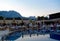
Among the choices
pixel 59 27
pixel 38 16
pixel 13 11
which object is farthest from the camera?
pixel 38 16

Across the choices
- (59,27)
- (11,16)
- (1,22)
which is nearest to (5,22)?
(1,22)

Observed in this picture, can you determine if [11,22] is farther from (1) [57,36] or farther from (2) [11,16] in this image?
(1) [57,36]

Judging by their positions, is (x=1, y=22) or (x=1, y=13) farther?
(x=1, y=13)

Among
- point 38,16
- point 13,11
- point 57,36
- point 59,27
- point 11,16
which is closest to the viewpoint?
point 57,36

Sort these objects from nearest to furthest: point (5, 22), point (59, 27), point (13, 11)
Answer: point (59, 27), point (5, 22), point (13, 11)

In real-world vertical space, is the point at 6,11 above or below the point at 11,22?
above

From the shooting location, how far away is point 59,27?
1775 cm

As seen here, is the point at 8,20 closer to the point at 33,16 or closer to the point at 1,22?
the point at 1,22

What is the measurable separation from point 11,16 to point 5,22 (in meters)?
2.33

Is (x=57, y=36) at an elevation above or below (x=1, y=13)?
below

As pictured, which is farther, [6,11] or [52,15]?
[52,15]

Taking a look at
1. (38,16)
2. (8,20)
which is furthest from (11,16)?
(38,16)

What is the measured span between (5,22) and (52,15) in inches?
427

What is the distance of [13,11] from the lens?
28.6 m
